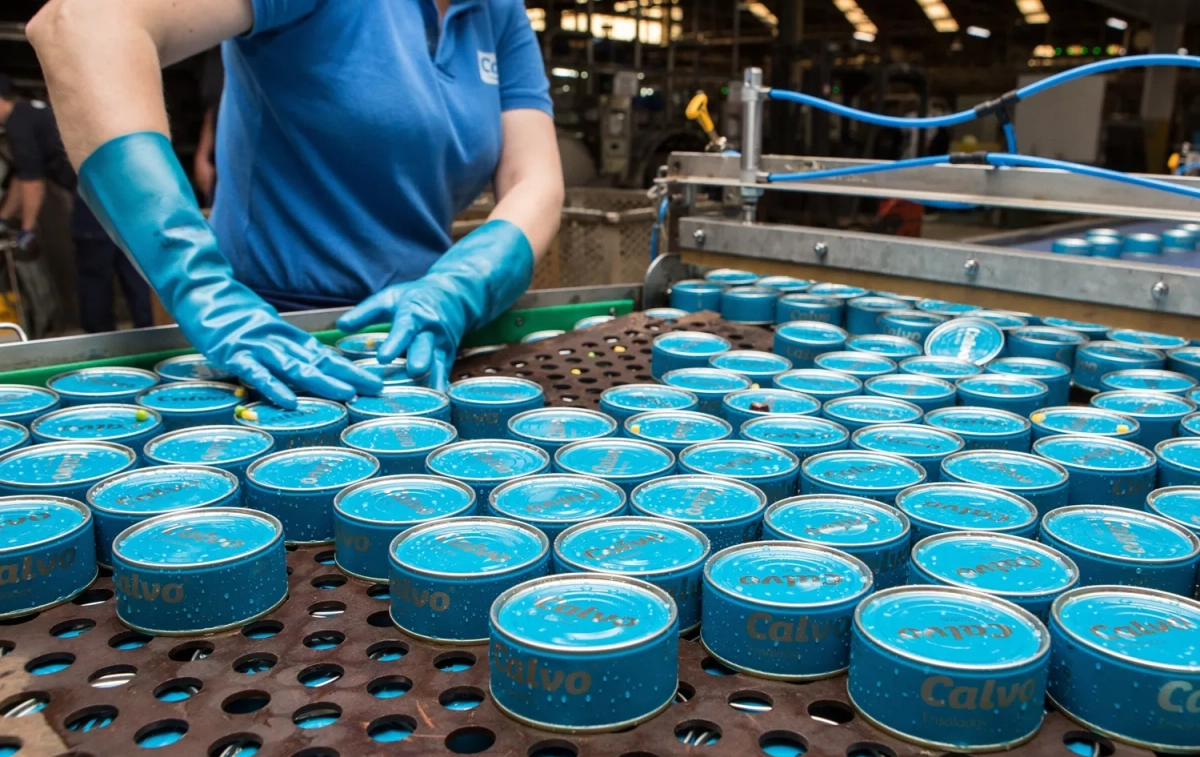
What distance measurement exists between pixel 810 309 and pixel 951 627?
1362mm

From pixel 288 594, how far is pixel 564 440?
1.53 ft

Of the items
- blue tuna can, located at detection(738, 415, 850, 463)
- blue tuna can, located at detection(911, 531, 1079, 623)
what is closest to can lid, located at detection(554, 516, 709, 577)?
blue tuna can, located at detection(911, 531, 1079, 623)

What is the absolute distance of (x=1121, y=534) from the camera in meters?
1.09

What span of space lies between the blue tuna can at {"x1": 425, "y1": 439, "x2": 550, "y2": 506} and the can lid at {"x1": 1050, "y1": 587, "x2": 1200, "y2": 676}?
0.62 m

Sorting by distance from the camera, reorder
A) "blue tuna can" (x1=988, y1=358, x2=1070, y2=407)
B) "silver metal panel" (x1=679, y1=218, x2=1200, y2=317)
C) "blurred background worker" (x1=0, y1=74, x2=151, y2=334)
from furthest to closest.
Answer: "blurred background worker" (x1=0, y1=74, x2=151, y2=334)
"silver metal panel" (x1=679, y1=218, x2=1200, y2=317)
"blue tuna can" (x1=988, y1=358, x2=1070, y2=407)

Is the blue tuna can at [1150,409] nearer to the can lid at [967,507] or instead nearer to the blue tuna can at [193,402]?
the can lid at [967,507]

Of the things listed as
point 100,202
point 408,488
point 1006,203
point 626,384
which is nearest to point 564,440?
point 408,488

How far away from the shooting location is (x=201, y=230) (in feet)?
5.48

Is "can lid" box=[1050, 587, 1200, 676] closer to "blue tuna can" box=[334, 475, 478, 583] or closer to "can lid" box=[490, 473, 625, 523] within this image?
"can lid" box=[490, 473, 625, 523]

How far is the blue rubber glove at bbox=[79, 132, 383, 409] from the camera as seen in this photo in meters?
1.56

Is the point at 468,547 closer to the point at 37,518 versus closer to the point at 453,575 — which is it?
the point at 453,575

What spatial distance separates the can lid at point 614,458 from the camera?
1271mm

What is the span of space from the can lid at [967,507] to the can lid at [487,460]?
47cm

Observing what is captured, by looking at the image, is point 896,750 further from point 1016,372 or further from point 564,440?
point 1016,372
